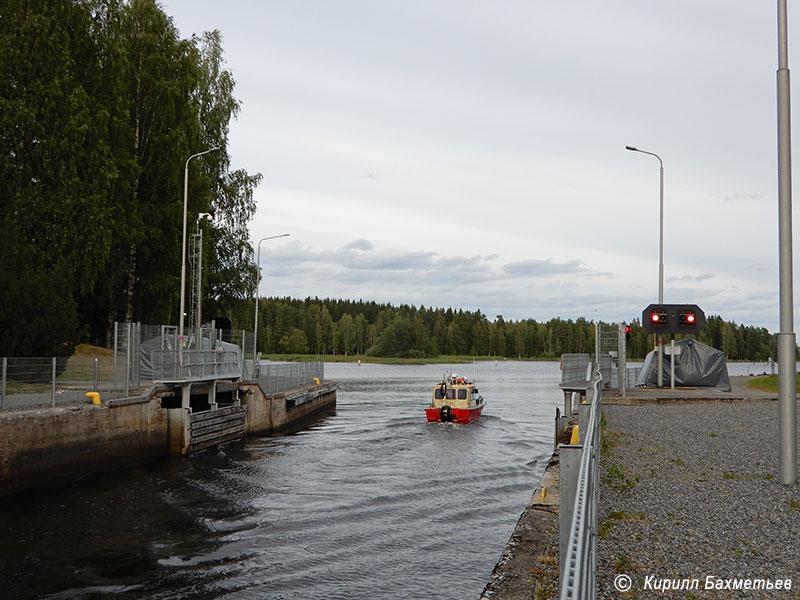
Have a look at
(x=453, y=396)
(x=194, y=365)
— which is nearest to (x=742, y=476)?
(x=194, y=365)

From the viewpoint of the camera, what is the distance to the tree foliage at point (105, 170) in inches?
1135

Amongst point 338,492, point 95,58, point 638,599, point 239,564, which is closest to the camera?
point 638,599

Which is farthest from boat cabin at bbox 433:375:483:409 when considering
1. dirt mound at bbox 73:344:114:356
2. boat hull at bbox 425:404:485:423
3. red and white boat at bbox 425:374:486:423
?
dirt mound at bbox 73:344:114:356

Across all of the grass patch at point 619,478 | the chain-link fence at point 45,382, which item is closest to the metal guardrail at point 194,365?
the chain-link fence at point 45,382

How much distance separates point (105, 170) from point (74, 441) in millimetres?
15787

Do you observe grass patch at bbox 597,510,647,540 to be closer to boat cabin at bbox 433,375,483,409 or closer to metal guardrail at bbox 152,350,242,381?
metal guardrail at bbox 152,350,242,381

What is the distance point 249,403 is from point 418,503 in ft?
46.4

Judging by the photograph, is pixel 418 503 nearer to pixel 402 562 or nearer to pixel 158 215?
pixel 402 562

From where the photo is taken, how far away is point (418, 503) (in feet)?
58.7

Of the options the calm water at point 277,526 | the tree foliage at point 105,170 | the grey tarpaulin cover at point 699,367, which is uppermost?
the tree foliage at point 105,170

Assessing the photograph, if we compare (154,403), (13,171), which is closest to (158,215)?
(13,171)

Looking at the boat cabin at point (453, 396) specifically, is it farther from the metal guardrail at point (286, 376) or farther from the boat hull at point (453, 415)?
the metal guardrail at point (286, 376)

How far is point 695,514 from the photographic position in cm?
928

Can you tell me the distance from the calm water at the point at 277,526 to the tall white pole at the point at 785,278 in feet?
16.9
